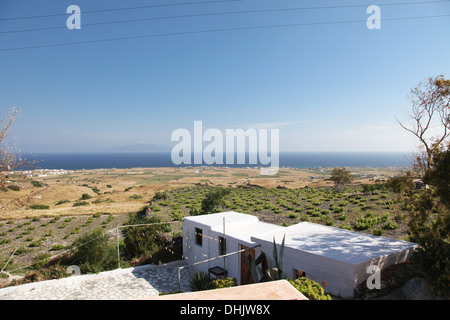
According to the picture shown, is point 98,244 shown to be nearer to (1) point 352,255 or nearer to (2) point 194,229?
(2) point 194,229

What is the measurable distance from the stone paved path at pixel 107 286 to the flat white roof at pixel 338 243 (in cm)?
523

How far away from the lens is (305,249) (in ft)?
26.8

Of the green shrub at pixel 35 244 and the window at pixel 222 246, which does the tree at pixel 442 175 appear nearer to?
the window at pixel 222 246

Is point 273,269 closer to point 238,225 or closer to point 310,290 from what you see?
point 310,290

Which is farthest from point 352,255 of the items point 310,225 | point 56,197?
point 56,197

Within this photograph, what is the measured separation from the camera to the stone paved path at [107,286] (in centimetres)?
1053

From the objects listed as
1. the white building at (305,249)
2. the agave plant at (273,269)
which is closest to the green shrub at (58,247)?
the white building at (305,249)

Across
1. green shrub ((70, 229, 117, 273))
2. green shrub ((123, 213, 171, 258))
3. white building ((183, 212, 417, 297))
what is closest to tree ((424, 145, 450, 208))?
white building ((183, 212, 417, 297))

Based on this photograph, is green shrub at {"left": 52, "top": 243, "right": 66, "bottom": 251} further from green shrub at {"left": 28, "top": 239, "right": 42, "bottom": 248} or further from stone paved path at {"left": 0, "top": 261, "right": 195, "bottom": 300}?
stone paved path at {"left": 0, "top": 261, "right": 195, "bottom": 300}

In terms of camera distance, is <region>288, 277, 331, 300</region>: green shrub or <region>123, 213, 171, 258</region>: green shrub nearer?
<region>288, 277, 331, 300</region>: green shrub

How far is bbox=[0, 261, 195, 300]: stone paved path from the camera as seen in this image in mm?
10531

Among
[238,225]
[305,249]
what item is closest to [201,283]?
[238,225]

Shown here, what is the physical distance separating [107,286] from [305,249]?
895 cm
